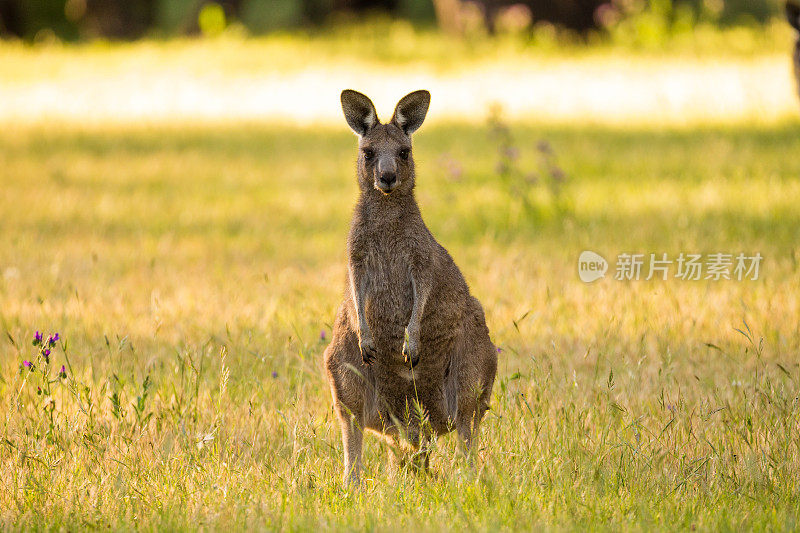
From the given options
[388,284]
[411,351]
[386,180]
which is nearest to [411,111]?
[386,180]

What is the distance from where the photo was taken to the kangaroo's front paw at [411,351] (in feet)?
11.8

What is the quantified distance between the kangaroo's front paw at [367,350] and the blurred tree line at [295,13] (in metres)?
16.8

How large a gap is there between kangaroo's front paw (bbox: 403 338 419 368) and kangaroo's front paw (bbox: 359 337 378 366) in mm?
115

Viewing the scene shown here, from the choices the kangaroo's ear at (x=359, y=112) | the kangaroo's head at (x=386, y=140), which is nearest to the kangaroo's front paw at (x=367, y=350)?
the kangaroo's head at (x=386, y=140)

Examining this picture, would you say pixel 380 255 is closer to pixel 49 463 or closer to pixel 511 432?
pixel 511 432

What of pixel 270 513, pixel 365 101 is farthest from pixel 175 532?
pixel 365 101

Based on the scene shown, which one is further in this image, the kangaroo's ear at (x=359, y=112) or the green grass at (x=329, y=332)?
the kangaroo's ear at (x=359, y=112)

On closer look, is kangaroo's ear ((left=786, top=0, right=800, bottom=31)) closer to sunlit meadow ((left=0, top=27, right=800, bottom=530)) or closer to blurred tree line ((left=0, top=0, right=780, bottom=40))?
sunlit meadow ((left=0, top=27, right=800, bottom=530))

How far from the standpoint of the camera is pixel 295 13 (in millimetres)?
23781

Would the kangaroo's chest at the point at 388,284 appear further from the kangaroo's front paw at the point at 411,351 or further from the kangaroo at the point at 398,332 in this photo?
the kangaroo's front paw at the point at 411,351

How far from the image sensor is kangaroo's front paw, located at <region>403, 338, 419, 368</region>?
3.61 metres

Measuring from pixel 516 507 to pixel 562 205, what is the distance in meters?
5.27

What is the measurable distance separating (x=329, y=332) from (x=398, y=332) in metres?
1.91

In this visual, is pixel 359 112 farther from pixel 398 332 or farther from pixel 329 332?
pixel 329 332
